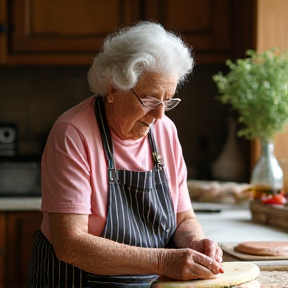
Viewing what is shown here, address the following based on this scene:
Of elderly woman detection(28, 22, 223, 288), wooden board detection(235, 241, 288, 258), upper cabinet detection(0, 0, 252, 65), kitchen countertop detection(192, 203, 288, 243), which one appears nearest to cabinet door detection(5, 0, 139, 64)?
upper cabinet detection(0, 0, 252, 65)

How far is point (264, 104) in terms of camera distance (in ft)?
9.00

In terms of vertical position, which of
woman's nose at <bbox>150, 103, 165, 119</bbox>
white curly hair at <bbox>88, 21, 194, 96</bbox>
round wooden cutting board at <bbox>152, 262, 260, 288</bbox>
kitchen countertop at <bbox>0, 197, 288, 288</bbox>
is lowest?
kitchen countertop at <bbox>0, 197, 288, 288</bbox>

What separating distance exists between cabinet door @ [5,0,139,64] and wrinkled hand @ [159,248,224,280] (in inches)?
86.2

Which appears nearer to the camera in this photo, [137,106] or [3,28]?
[137,106]

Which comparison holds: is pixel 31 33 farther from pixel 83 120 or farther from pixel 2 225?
pixel 83 120

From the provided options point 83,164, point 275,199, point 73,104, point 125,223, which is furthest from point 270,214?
point 73,104

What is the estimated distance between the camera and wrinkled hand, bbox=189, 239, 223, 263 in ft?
5.04

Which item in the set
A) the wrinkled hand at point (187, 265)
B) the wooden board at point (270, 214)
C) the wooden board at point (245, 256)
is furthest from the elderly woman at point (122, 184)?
the wooden board at point (270, 214)

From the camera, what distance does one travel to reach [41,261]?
1743mm

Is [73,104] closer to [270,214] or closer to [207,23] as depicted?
[207,23]

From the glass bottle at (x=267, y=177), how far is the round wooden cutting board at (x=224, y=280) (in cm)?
119

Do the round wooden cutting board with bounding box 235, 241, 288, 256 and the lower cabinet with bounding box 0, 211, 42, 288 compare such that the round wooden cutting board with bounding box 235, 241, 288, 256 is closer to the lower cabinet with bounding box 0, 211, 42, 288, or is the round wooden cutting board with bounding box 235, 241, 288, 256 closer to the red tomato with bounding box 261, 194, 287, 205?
the red tomato with bounding box 261, 194, 287, 205

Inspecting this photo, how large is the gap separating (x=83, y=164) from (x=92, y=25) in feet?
6.71

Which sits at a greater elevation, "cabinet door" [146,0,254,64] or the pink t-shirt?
"cabinet door" [146,0,254,64]
